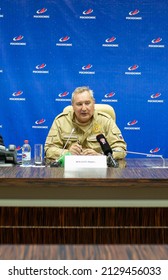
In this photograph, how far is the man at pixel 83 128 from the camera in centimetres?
326

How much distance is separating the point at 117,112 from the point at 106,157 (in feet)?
7.18

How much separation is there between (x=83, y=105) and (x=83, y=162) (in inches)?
38.1

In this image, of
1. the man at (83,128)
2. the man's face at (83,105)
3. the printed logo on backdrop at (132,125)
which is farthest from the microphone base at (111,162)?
the printed logo on backdrop at (132,125)

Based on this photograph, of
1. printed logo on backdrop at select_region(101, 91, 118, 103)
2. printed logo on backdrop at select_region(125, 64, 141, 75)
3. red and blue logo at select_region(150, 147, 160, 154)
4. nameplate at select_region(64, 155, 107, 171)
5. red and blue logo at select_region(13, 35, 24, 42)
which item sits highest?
red and blue logo at select_region(13, 35, 24, 42)

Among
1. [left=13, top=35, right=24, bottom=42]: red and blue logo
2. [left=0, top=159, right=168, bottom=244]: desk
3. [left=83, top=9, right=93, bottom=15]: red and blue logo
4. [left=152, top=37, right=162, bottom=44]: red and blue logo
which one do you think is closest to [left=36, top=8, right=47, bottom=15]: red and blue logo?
[left=13, top=35, right=24, bottom=42]: red and blue logo

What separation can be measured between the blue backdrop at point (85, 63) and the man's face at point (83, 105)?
4.32 ft

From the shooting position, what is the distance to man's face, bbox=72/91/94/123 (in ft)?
10.6

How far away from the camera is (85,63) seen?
454 centimetres

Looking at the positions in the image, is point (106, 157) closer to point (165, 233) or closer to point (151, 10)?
point (165, 233)

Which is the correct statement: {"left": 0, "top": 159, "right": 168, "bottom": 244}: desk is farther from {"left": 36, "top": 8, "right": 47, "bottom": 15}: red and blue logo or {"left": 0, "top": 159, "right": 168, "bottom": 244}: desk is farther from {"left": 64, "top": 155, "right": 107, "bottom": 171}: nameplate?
{"left": 36, "top": 8, "right": 47, "bottom": 15}: red and blue logo

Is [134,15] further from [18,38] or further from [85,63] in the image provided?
[18,38]
